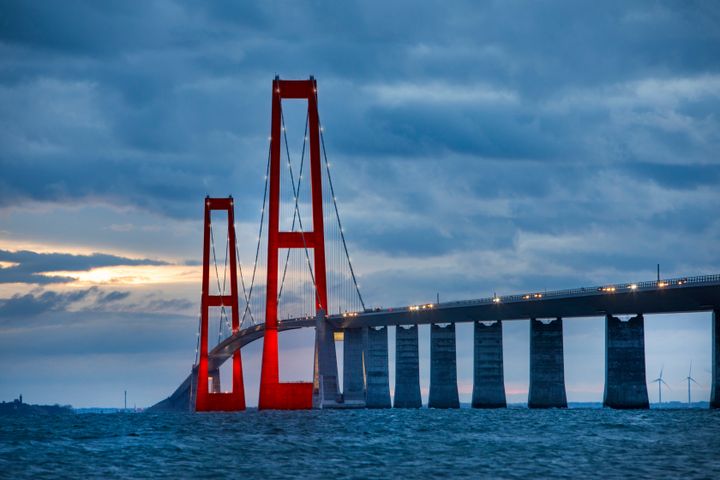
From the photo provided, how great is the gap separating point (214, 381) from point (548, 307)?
68463mm

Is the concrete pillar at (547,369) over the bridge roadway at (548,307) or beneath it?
beneath

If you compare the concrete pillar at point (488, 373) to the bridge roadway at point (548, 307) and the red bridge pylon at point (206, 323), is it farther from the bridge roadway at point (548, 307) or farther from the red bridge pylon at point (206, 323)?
the red bridge pylon at point (206, 323)

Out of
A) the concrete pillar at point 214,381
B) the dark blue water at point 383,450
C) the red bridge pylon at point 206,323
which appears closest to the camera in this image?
the dark blue water at point 383,450

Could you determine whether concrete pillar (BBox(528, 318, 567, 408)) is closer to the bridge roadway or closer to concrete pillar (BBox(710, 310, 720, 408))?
the bridge roadway

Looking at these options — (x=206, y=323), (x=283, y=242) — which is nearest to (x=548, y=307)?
(x=283, y=242)

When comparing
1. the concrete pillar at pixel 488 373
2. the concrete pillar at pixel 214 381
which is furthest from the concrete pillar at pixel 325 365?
the concrete pillar at pixel 214 381

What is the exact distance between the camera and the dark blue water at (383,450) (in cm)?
4434

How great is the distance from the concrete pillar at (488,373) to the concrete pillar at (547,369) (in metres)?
6.51

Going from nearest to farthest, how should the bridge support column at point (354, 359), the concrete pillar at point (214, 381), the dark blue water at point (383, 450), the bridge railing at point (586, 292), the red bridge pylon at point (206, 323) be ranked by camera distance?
the dark blue water at point (383, 450) → the bridge railing at point (586, 292) → the bridge support column at point (354, 359) → the red bridge pylon at point (206, 323) → the concrete pillar at point (214, 381)

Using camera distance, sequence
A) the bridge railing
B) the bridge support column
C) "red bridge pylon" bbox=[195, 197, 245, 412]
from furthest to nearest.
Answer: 1. "red bridge pylon" bbox=[195, 197, 245, 412]
2. the bridge support column
3. the bridge railing

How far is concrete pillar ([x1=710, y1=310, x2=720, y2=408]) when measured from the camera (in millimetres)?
88625

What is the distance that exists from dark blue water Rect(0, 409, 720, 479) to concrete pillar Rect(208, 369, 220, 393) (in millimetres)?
79230

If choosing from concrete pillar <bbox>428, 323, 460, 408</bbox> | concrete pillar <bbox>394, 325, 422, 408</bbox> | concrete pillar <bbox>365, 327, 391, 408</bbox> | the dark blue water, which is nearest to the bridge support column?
concrete pillar <bbox>365, 327, 391, 408</bbox>

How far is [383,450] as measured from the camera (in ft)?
180
